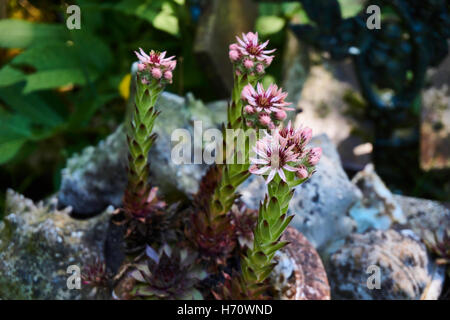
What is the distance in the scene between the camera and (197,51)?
324cm

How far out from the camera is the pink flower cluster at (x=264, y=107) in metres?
1.37

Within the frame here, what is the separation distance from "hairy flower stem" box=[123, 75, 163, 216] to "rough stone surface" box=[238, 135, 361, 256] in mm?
555

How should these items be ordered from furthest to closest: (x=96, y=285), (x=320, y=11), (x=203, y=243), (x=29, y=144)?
1. (x=29, y=144)
2. (x=320, y=11)
3. (x=96, y=285)
4. (x=203, y=243)

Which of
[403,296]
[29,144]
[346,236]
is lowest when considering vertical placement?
[403,296]

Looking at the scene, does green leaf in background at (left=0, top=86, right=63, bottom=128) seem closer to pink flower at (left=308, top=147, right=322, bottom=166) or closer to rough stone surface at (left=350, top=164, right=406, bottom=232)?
rough stone surface at (left=350, top=164, right=406, bottom=232)

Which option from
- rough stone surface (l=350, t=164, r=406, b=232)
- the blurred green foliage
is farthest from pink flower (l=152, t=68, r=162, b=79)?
the blurred green foliage

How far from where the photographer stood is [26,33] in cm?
315

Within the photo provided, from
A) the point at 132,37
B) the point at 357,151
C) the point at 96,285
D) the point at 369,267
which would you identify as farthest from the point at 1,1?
the point at 369,267

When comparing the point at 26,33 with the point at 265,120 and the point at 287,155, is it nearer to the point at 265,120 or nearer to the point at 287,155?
the point at 265,120

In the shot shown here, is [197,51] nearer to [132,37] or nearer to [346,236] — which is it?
[132,37]

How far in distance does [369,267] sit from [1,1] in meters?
2.84

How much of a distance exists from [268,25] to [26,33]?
5.23 ft

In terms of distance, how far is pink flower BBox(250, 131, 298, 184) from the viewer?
122 cm

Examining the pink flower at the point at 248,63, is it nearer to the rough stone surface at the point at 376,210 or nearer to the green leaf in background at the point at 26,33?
the rough stone surface at the point at 376,210
